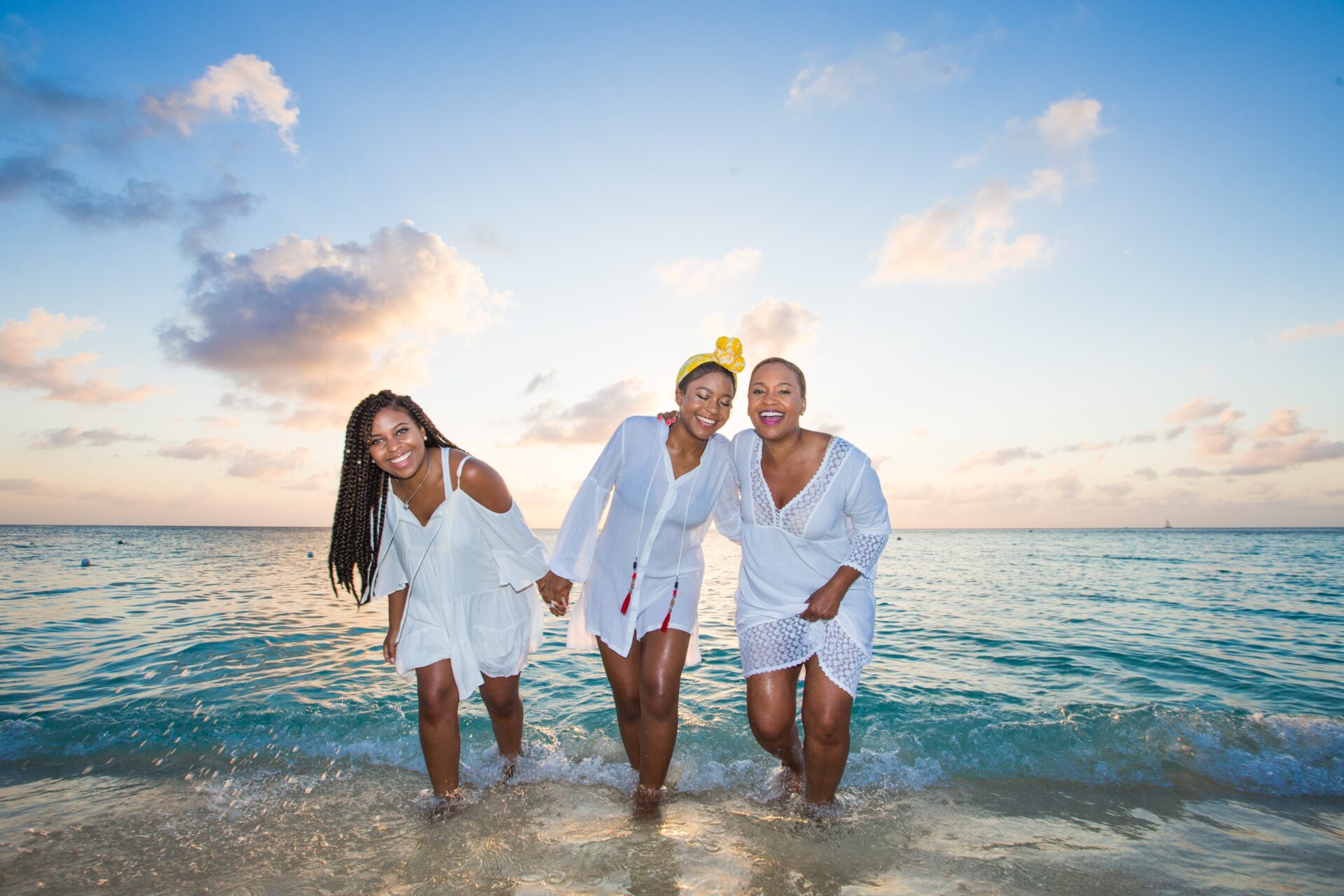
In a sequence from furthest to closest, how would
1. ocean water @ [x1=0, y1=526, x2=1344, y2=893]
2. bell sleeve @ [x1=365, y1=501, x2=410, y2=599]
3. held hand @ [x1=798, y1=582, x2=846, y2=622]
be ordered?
bell sleeve @ [x1=365, y1=501, x2=410, y2=599], held hand @ [x1=798, y1=582, x2=846, y2=622], ocean water @ [x1=0, y1=526, x2=1344, y2=893]

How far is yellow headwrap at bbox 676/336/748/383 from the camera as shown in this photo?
4.05 metres

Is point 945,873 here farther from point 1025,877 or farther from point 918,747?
point 918,747

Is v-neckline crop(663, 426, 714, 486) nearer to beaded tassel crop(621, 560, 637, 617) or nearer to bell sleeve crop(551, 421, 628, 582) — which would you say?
bell sleeve crop(551, 421, 628, 582)

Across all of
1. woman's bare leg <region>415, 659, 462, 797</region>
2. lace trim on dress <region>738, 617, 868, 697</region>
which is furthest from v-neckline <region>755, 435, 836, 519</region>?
woman's bare leg <region>415, 659, 462, 797</region>

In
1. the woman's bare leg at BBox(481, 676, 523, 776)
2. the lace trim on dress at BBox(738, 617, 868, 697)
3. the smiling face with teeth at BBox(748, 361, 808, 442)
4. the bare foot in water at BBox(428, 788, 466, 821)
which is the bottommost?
the bare foot in water at BBox(428, 788, 466, 821)

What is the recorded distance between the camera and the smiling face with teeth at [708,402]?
13.1 feet

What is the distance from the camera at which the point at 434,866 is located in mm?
3344

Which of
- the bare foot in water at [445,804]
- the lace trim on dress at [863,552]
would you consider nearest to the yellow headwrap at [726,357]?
the lace trim on dress at [863,552]

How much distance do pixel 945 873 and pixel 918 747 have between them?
228 centimetres

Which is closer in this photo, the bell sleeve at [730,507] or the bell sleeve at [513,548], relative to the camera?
the bell sleeve at [513,548]

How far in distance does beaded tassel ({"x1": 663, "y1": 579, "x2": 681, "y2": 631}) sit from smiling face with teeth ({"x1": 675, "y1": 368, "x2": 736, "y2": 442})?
3.09 feet

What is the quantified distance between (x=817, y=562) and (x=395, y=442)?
2.60m

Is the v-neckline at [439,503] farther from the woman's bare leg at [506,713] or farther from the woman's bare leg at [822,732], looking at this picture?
the woman's bare leg at [822,732]

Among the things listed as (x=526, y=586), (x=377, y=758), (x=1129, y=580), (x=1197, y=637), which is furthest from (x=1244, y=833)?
(x=1129, y=580)
